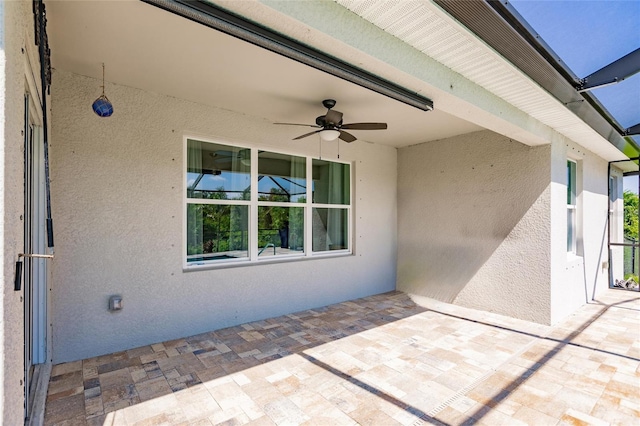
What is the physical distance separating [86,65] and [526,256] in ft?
18.8

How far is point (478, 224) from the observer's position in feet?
17.2

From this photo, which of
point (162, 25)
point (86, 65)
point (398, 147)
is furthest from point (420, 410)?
point (398, 147)

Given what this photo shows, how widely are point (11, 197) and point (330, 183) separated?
464 cm

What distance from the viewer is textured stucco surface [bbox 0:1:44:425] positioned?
1.17m

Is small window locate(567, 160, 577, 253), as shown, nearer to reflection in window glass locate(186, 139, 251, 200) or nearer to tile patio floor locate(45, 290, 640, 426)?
tile patio floor locate(45, 290, 640, 426)

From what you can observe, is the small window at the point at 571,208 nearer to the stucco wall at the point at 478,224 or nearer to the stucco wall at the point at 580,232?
the stucco wall at the point at 580,232

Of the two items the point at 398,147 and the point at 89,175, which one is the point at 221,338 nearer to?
the point at 89,175

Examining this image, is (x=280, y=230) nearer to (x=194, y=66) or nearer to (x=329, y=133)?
(x=329, y=133)

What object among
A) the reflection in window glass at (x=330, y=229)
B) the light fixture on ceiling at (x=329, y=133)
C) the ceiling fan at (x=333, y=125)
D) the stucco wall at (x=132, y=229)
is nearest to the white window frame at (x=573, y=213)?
the reflection in window glass at (x=330, y=229)

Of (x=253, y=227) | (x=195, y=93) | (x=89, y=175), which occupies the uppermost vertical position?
(x=195, y=93)

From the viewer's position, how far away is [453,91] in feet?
9.44

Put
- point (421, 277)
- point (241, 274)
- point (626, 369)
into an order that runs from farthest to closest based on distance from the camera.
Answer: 1. point (421, 277)
2. point (241, 274)
3. point (626, 369)

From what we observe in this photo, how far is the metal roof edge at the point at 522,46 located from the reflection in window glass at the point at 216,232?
11.1ft

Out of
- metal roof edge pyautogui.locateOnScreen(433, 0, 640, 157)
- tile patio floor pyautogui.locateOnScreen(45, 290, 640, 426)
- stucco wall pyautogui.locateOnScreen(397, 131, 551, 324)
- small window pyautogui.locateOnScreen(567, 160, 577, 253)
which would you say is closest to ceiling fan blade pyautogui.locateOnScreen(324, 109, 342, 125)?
metal roof edge pyautogui.locateOnScreen(433, 0, 640, 157)
